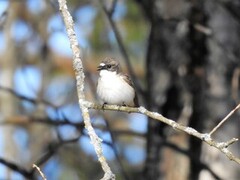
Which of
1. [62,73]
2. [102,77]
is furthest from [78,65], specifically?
[62,73]

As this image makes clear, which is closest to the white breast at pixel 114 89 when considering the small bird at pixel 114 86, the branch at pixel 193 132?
the small bird at pixel 114 86

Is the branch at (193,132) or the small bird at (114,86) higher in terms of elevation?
the small bird at (114,86)

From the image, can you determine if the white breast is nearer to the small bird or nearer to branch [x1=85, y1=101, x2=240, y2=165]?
the small bird

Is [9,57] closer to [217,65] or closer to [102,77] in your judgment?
[217,65]

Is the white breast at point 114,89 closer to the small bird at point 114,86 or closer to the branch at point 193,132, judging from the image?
the small bird at point 114,86

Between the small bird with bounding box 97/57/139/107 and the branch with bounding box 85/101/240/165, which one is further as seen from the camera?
the small bird with bounding box 97/57/139/107

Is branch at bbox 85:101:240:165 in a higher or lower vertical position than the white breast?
lower

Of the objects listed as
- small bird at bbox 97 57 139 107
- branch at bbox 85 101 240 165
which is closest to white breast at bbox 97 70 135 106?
small bird at bbox 97 57 139 107
